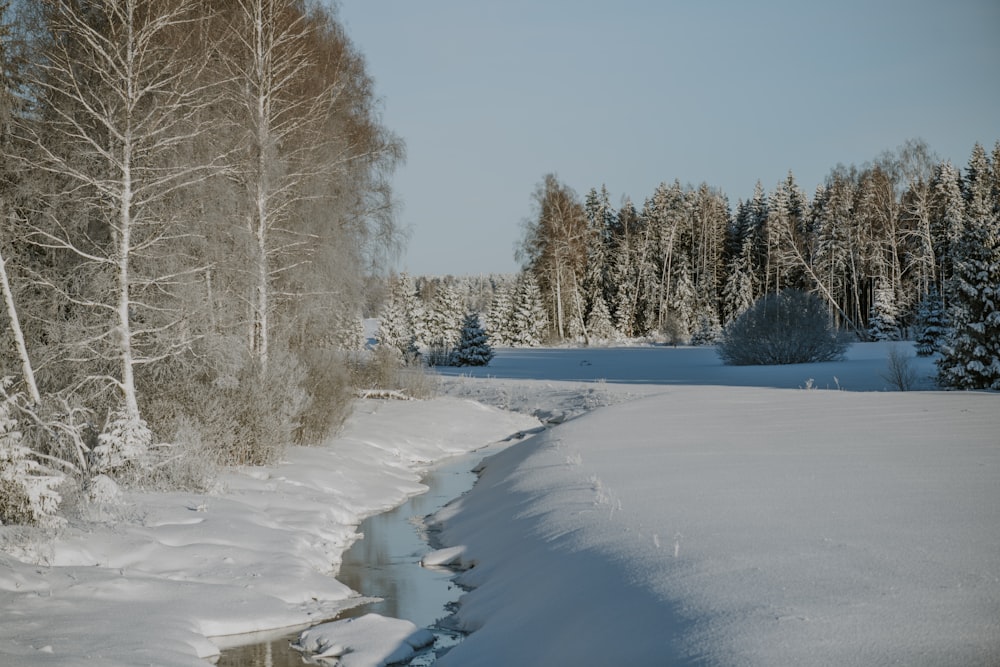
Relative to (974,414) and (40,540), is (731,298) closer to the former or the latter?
(974,414)

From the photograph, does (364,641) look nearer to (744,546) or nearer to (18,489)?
(744,546)

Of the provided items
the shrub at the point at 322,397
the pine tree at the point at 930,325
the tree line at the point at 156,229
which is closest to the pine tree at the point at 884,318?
the pine tree at the point at 930,325

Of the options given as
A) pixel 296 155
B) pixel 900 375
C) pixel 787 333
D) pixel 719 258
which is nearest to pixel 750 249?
pixel 719 258

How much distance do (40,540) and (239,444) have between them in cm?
457

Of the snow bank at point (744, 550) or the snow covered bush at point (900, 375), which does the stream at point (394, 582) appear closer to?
the snow bank at point (744, 550)

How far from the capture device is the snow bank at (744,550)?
391 centimetres

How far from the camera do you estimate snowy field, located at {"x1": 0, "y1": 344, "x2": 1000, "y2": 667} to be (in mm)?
4141

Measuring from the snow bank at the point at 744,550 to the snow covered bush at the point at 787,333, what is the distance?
55.9 ft

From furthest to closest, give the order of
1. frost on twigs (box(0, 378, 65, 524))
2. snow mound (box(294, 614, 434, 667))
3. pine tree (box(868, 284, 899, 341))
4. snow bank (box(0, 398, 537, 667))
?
pine tree (box(868, 284, 899, 341)), frost on twigs (box(0, 378, 65, 524)), snow mound (box(294, 614, 434, 667)), snow bank (box(0, 398, 537, 667))

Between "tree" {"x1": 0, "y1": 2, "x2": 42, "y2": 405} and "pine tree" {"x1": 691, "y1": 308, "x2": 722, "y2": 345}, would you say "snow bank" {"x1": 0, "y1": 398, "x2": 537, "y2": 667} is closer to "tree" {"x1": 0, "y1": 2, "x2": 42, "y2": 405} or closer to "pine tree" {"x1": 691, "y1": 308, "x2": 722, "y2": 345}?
"tree" {"x1": 0, "y1": 2, "x2": 42, "y2": 405}

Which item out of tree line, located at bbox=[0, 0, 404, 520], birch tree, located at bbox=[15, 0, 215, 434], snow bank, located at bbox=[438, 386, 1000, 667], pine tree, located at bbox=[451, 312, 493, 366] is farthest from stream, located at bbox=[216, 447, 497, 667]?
pine tree, located at bbox=[451, 312, 493, 366]

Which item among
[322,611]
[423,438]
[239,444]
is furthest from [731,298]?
[322,611]

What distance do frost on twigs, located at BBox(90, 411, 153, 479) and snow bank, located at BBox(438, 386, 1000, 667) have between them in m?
3.50

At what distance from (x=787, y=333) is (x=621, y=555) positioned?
24.1 meters
